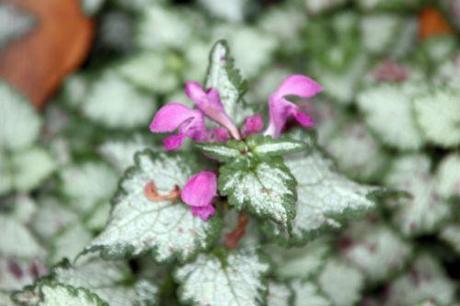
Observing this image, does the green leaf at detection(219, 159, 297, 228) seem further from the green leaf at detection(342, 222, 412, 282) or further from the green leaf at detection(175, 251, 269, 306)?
the green leaf at detection(342, 222, 412, 282)

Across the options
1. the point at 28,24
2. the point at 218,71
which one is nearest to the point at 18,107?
the point at 28,24

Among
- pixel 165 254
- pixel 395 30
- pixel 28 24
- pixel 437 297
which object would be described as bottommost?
pixel 437 297

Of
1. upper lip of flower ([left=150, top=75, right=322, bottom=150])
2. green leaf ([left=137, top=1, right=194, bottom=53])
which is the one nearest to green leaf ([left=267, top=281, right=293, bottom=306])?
upper lip of flower ([left=150, top=75, right=322, bottom=150])

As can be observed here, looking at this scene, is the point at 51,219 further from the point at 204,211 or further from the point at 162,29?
the point at 204,211

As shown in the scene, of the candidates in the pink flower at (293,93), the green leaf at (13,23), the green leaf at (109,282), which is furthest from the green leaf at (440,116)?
the green leaf at (13,23)

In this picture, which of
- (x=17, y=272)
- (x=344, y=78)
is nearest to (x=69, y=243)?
(x=17, y=272)

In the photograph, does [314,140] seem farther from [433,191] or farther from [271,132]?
[433,191]
